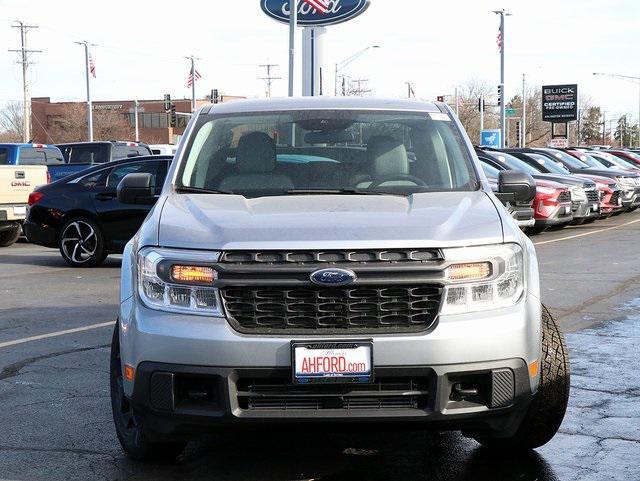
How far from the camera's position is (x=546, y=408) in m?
5.04

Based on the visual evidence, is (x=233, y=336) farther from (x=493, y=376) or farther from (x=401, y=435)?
(x=401, y=435)

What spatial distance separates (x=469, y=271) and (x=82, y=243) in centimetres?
1165

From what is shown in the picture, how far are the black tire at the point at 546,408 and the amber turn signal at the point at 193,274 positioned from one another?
4.85ft

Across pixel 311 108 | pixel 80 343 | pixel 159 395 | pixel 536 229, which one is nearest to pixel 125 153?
pixel 536 229

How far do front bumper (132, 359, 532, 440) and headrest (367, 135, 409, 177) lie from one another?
1.59 meters

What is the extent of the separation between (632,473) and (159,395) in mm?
2262

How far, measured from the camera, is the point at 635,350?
8242mm

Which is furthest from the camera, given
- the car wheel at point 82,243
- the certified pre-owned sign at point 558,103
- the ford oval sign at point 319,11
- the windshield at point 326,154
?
the certified pre-owned sign at point 558,103

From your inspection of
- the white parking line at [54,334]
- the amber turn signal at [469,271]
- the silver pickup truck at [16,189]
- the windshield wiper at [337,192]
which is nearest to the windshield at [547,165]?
the silver pickup truck at [16,189]

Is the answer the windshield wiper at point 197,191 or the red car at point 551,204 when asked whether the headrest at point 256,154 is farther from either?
the red car at point 551,204

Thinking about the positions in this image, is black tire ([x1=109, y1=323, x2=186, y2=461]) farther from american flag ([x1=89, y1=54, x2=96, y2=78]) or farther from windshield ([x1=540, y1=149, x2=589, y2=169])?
american flag ([x1=89, y1=54, x2=96, y2=78])

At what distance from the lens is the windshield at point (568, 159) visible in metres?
28.1

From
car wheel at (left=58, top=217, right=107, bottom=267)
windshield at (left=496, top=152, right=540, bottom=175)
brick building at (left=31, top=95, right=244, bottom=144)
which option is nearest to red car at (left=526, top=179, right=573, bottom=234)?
windshield at (left=496, top=152, right=540, bottom=175)

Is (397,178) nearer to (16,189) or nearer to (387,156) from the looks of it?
(387,156)
